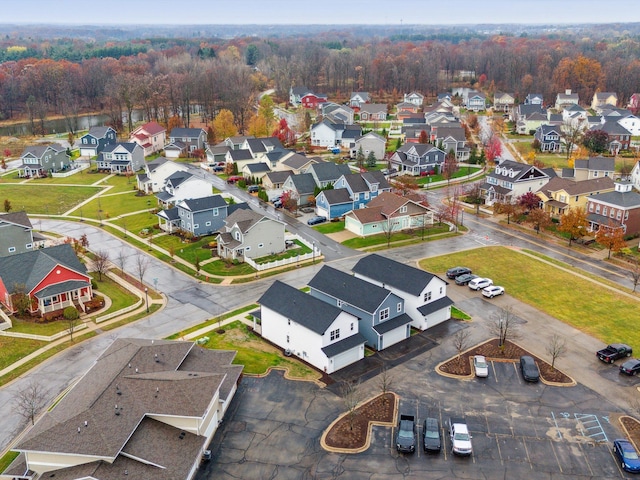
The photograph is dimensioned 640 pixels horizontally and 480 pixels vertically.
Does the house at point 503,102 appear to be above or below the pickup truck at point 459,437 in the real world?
above

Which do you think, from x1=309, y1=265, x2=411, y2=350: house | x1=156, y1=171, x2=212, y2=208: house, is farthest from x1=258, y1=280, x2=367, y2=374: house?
x1=156, y1=171, x2=212, y2=208: house

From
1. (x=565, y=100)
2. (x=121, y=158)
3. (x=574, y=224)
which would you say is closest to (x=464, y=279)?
(x=574, y=224)

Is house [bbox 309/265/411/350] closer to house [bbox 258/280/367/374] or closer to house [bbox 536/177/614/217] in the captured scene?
house [bbox 258/280/367/374]

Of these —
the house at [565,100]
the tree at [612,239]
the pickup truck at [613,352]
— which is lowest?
the pickup truck at [613,352]

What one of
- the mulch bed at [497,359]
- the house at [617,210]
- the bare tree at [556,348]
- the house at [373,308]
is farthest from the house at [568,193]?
the house at [373,308]

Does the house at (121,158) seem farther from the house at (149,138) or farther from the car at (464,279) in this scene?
the car at (464,279)

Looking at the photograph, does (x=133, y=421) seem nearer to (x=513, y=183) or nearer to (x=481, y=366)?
(x=481, y=366)

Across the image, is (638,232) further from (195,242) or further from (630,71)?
(630,71)

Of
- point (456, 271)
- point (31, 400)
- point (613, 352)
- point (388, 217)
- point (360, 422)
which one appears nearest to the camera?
point (360, 422)
